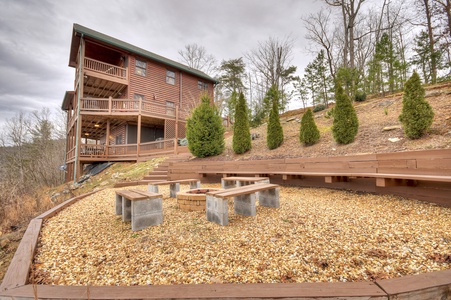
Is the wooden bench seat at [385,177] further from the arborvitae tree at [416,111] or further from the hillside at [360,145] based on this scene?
the arborvitae tree at [416,111]

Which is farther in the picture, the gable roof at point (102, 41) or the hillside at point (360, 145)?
the gable roof at point (102, 41)

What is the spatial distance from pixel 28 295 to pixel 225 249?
1637 millimetres

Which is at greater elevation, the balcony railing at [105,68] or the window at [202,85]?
the window at [202,85]

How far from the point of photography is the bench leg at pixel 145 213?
9.23ft

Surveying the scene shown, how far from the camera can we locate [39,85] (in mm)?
27172

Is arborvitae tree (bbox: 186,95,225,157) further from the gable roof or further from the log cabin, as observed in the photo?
the gable roof

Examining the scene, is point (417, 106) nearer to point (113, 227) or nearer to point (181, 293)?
point (181, 293)

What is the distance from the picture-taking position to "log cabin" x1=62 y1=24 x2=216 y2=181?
1196 centimetres

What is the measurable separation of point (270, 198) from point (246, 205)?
0.69m

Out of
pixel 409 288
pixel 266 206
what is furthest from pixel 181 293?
pixel 266 206

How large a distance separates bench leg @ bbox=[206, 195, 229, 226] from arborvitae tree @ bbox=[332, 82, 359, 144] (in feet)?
17.4

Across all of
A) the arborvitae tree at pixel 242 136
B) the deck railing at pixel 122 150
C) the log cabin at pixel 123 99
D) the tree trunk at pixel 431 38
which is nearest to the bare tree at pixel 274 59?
the log cabin at pixel 123 99

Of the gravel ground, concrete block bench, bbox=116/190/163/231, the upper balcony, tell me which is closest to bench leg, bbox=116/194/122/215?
the gravel ground

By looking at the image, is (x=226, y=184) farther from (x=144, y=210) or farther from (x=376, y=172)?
(x=376, y=172)
